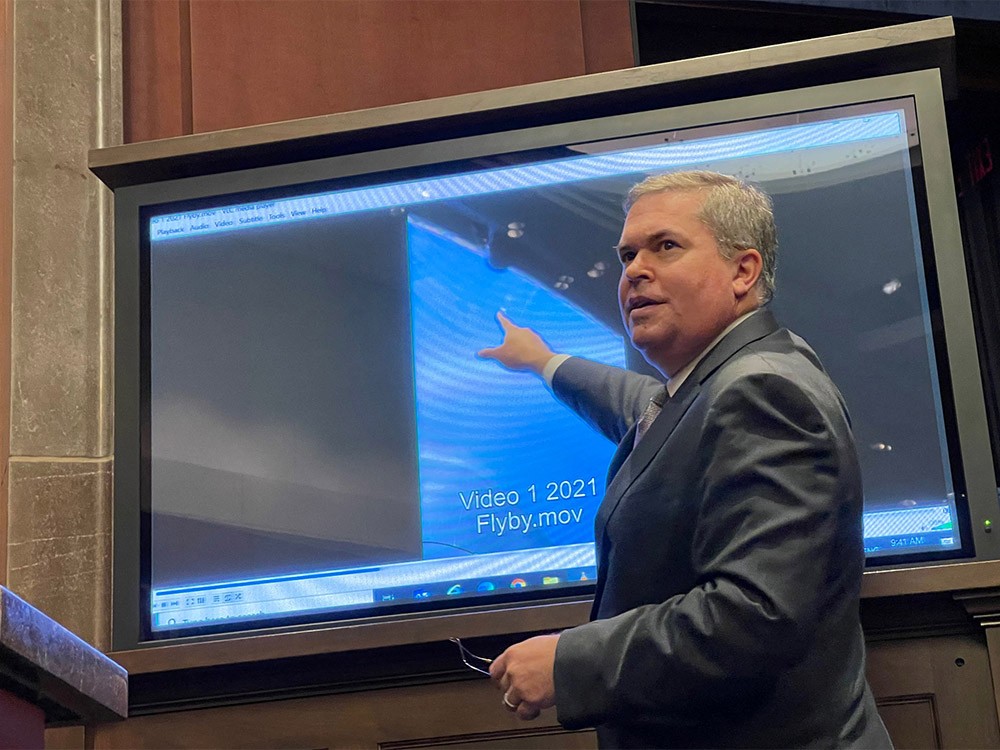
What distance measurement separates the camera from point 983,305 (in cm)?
425

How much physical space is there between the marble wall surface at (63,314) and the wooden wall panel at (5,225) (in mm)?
18

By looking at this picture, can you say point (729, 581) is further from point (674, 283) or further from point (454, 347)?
point (454, 347)

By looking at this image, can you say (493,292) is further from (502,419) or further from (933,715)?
(933,715)

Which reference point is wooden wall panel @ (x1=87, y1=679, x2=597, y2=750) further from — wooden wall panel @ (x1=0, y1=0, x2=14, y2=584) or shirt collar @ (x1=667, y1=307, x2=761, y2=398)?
shirt collar @ (x1=667, y1=307, x2=761, y2=398)

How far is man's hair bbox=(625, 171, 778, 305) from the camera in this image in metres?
2.12

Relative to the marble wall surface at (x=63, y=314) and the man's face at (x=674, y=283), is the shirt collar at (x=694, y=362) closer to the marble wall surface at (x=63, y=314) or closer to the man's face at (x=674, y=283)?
the man's face at (x=674, y=283)

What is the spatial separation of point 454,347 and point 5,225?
46.6 inches

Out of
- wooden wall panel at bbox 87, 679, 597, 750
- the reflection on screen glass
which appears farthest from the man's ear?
wooden wall panel at bbox 87, 679, 597, 750

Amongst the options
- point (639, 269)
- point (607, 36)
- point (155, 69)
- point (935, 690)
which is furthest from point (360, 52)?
point (935, 690)

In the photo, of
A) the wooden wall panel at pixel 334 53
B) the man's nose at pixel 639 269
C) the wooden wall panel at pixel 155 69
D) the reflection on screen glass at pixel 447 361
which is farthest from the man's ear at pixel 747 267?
the wooden wall panel at pixel 155 69

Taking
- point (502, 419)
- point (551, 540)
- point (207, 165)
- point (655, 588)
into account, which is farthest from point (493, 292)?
point (655, 588)

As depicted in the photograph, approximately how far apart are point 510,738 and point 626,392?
0.75 meters

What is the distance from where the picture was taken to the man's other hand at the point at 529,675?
1809 mm

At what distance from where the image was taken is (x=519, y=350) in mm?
2975
